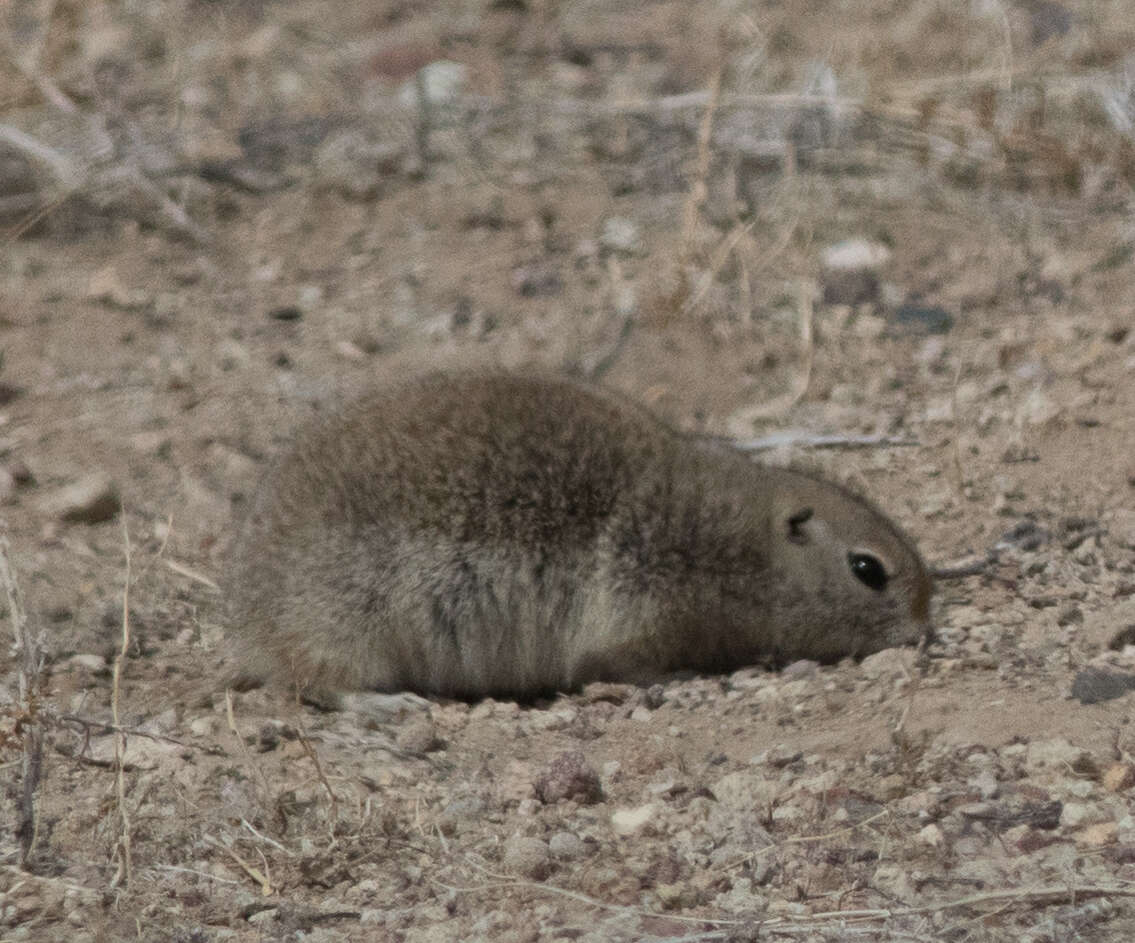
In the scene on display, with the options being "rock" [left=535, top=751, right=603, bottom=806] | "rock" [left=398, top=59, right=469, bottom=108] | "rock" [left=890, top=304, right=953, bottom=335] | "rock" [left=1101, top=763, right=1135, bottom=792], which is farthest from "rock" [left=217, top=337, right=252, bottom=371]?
"rock" [left=1101, top=763, right=1135, bottom=792]

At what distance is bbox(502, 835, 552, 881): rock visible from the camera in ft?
9.94

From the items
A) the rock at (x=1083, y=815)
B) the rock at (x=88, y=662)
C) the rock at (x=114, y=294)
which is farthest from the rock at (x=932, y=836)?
the rock at (x=114, y=294)

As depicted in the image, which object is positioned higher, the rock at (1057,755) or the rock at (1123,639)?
the rock at (1123,639)

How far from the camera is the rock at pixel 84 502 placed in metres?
4.66

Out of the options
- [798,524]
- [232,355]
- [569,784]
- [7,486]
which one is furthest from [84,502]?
[798,524]

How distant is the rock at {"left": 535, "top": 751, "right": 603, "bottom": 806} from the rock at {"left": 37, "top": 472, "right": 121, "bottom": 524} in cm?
204

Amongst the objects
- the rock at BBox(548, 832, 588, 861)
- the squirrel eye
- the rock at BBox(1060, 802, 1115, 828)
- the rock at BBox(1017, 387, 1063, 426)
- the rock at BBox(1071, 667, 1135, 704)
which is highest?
the rock at BBox(1017, 387, 1063, 426)

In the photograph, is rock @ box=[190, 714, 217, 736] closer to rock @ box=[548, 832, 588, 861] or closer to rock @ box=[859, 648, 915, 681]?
rock @ box=[548, 832, 588, 861]

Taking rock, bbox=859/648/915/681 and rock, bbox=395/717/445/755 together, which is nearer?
rock, bbox=395/717/445/755

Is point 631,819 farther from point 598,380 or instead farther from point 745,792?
point 598,380

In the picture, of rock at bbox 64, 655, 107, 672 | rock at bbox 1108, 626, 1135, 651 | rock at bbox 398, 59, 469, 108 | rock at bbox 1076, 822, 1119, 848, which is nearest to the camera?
rock at bbox 1076, 822, 1119, 848

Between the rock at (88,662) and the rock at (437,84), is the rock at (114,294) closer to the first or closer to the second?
the rock at (437,84)

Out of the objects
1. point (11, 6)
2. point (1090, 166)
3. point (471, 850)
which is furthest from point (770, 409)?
point (11, 6)

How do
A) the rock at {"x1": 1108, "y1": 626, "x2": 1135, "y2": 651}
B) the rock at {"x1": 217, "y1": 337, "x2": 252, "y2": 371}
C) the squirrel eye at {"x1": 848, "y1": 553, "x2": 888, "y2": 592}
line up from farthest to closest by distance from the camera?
the rock at {"x1": 217, "y1": 337, "x2": 252, "y2": 371}
the squirrel eye at {"x1": 848, "y1": 553, "x2": 888, "y2": 592}
the rock at {"x1": 1108, "y1": 626, "x2": 1135, "y2": 651}
